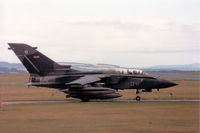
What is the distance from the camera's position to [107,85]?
32.4m

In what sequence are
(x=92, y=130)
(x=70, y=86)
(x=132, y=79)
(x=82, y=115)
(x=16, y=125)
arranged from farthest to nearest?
(x=132, y=79)
(x=70, y=86)
(x=82, y=115)
(x=16, y=125)
(x=92, y=130)

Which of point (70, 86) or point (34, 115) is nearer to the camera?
point (34, 115)

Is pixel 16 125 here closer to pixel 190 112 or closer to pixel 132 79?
pixel 190 112

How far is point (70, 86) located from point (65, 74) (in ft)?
10.2

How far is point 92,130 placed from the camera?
1536cm

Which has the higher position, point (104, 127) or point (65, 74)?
point (65, 74)

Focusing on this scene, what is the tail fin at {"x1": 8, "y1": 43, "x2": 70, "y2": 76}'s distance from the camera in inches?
1278

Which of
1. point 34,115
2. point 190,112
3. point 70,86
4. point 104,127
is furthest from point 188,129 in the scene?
point 70,86

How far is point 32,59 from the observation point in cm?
3247

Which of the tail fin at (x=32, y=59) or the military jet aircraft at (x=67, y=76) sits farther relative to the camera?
the tail fin at (x=32, y=59)

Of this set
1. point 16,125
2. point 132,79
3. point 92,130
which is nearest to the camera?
point 92,130

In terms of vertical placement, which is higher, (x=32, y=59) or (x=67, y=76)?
(x=32, y=59)

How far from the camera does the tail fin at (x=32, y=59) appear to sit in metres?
32.5

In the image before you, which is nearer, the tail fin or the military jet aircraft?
the military jet aircraft
